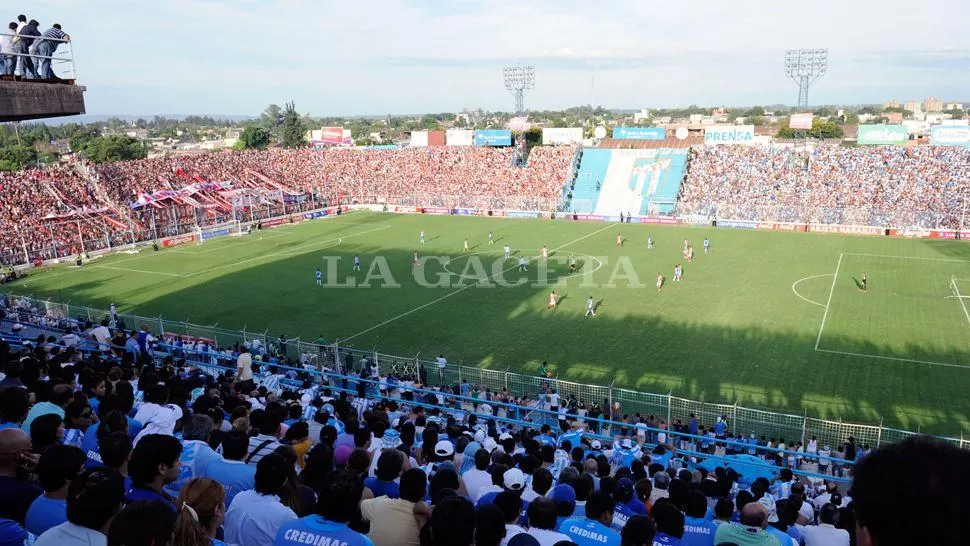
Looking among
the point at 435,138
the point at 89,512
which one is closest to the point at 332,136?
the point at 435,138

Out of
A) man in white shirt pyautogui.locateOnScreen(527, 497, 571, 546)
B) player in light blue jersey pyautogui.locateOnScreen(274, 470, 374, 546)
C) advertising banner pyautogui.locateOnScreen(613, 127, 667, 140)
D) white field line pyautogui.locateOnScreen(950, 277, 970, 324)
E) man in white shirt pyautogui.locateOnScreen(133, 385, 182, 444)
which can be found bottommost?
white field line pyautogui.locateOnScreen(950, 277, 970, 324)

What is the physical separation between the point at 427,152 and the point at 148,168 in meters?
30.0

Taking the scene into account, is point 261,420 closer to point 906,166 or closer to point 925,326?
point 925,326

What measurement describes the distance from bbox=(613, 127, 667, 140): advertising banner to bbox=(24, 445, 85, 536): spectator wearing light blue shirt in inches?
2872

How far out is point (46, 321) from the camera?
26984mm

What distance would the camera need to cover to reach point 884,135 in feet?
201

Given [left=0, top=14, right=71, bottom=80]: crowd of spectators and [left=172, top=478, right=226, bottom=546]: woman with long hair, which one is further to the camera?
[left=0, top=14, right=71, bottom=80]: crowd of spectators

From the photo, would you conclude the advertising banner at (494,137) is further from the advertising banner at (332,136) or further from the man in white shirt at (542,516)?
the man in white shirt at (542,516)

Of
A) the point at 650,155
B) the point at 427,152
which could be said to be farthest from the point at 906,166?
the point at 427,152

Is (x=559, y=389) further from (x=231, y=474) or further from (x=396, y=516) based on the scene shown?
(x=396, y=516)

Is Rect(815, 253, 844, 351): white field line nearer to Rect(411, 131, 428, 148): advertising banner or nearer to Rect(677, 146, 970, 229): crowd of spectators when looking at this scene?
Rect(677, 146, 970, 229): crowd of spectators

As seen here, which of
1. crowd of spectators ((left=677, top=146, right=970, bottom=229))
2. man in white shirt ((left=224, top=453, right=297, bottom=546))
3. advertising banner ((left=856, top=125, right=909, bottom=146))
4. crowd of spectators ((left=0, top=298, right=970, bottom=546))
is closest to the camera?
crowd of spectators ((left=0, top=298, right=970, bottom=546))

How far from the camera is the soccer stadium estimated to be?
5.43 m

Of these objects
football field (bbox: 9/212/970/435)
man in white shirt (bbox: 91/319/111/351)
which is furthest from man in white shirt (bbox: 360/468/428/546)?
football field (bbox: 9/212/970/435)
